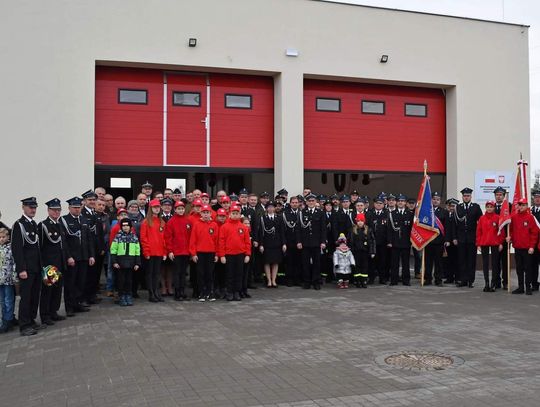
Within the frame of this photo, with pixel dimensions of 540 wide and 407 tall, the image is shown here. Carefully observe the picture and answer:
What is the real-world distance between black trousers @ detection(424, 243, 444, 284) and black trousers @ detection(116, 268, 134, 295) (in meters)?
7.30

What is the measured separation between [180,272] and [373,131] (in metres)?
8.84

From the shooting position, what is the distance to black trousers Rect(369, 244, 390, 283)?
1402cm

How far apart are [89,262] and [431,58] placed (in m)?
12.3

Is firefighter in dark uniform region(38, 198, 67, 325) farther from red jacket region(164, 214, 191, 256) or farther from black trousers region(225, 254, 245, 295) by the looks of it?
black trousers region(225, 254, 245, 295)

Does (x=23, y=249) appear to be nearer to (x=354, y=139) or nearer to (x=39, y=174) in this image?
(x=39, y=174)

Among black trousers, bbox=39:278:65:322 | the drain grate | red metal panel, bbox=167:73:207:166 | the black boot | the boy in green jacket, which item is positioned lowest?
the drain grate

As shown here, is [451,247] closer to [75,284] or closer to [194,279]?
[194,279]

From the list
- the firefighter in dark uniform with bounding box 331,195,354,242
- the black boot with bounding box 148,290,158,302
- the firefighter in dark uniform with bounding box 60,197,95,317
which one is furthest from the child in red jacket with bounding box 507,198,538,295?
the firefighter in dark uniform with bounding box 60,197,95,317

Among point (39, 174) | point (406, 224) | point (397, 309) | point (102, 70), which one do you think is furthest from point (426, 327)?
point (102, 70)

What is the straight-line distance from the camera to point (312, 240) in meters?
12.9

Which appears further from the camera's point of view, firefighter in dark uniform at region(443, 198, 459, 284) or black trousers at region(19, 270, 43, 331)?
firefighter in dark uniform at region(443, 198, 459, 284)

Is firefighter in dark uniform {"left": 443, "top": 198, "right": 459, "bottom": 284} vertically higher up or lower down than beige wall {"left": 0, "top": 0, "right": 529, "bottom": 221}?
lower down

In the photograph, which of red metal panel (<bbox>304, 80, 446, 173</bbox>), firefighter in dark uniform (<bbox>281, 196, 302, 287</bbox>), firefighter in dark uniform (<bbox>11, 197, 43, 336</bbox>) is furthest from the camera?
red metal panel (<bbox>304, 80, 446, 173</bbox>)

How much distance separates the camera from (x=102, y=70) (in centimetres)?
1530
